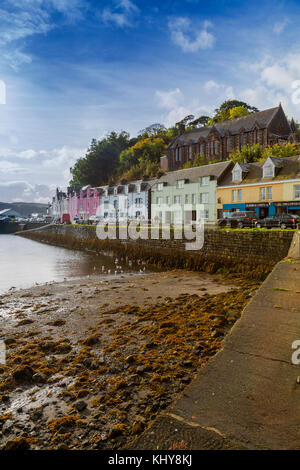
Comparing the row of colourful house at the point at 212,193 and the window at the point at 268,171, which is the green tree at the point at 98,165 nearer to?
the row of colourful house at the point at 212,193

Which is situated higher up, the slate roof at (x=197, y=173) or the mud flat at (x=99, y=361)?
the slate roof at (x=197, y=173)

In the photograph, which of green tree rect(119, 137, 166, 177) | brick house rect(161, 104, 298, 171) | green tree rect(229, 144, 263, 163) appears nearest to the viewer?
green tree rect(229, 144, 263, 163)

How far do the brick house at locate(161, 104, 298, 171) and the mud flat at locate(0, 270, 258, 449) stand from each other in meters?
41.6

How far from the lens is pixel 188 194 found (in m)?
39.2

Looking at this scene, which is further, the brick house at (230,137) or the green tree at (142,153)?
the green tree at (142,153)

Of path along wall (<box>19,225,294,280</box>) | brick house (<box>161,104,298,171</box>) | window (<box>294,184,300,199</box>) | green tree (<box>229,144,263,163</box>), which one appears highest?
brick house (<box>161,104,298,171</box>)

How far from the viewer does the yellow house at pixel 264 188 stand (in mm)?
27703

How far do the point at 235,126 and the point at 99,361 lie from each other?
167 feet

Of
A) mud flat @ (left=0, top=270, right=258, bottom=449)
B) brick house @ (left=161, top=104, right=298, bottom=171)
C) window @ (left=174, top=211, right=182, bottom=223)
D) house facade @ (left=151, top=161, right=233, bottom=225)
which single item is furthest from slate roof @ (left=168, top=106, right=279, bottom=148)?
mud flat @ (left=0, top=270, right=258, bottom=449)

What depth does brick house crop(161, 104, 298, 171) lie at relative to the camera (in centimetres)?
4478

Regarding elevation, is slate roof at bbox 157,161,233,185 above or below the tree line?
below

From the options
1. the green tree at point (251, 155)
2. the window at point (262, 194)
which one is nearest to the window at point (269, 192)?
the window at point (262, 194)
